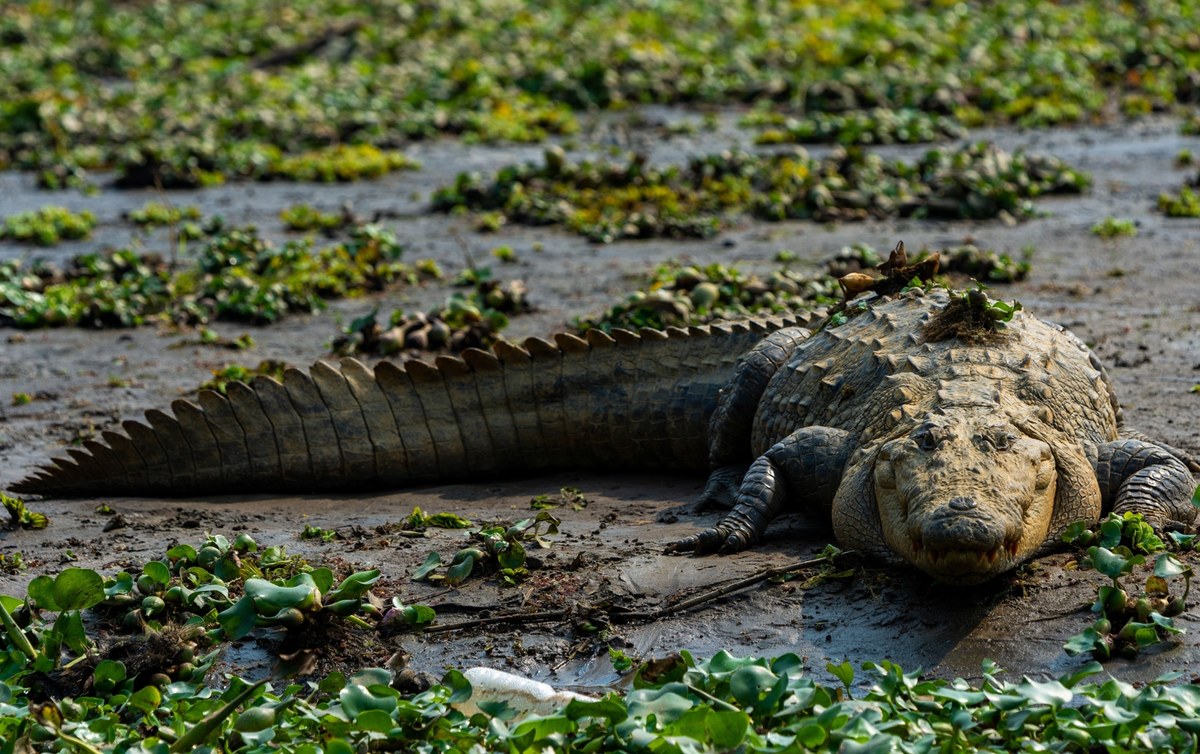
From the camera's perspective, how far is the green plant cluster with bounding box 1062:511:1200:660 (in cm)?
402

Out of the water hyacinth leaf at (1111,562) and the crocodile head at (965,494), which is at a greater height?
the crocodile head at (965,494)

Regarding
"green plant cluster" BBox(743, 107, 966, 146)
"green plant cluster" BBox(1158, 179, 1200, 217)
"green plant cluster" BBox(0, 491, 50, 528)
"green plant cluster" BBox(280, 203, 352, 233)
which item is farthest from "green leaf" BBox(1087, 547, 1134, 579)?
"green plant cluster" BBox(743, 107, 966, 146)

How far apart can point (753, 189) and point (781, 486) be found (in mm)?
6066

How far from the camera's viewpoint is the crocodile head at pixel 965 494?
4.05m

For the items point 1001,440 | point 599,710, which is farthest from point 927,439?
point 599,710

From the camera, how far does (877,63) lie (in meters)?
14.9

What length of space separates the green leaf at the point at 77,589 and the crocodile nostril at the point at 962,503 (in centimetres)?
244

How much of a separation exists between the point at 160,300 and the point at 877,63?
8.44 meters

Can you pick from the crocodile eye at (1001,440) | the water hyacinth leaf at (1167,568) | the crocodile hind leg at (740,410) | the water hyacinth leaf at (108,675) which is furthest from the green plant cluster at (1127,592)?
the water hyacinth leaf at (108,675)

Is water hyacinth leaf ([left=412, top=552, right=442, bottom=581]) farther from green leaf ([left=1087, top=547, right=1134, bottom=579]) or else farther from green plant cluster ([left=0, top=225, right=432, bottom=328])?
green plant cluster ([left=0, top=225, right=432, bottom=328])

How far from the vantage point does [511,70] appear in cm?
1551

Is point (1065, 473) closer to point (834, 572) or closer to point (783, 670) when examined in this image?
point (834, 572)

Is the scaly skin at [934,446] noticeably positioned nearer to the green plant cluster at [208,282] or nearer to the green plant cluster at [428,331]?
the green plant cluster at [428,331]

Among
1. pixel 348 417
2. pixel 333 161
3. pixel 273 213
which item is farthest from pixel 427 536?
pixel 333 161
